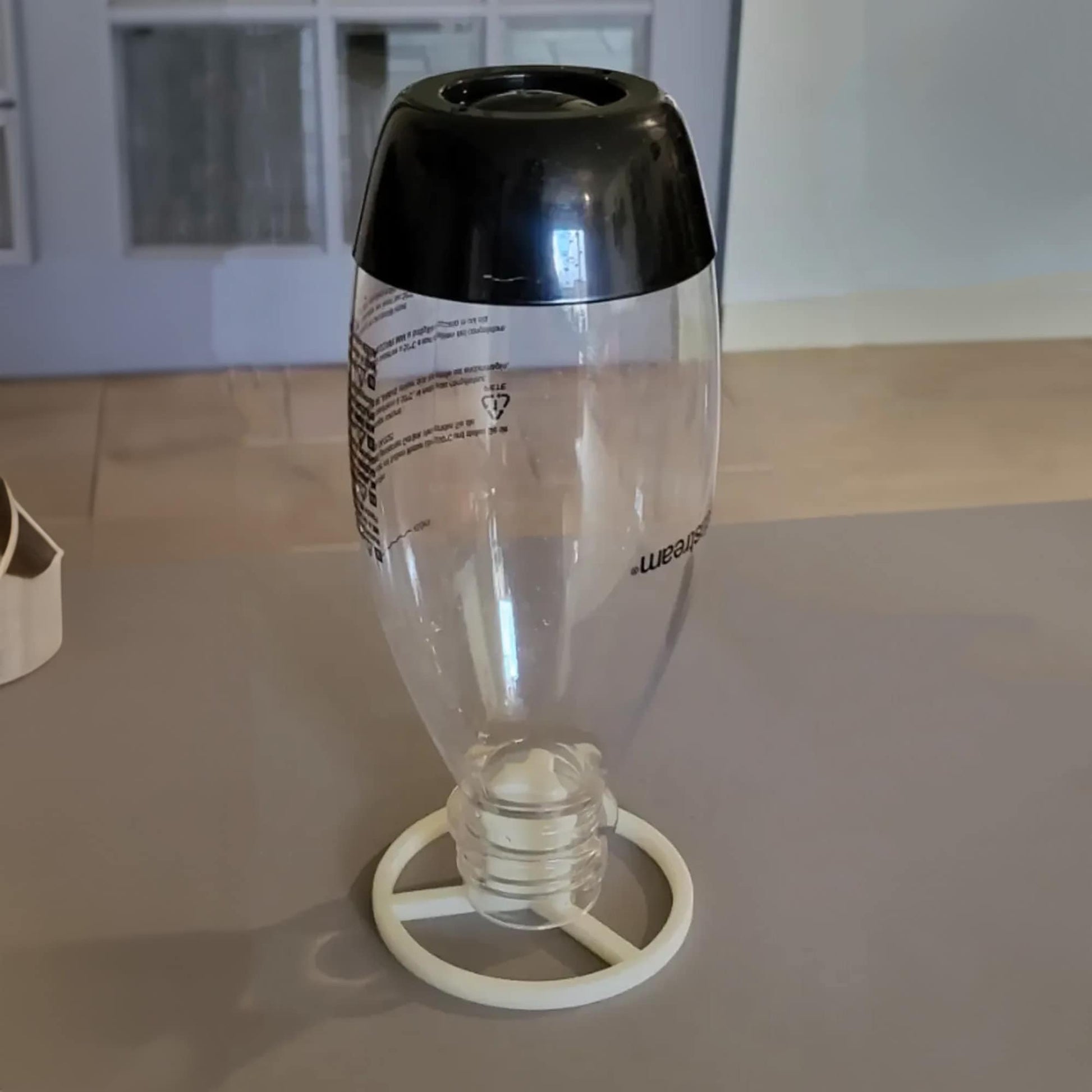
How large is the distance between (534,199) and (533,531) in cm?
17

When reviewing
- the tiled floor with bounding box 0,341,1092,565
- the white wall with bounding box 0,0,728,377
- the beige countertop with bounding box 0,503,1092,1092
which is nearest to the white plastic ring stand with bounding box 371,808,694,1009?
the beige countertop with bounding box 0,503,1092,1092

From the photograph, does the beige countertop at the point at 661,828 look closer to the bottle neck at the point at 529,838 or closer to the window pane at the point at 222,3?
the bottle neck at the point at 529,838

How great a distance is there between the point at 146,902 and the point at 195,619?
0.20m


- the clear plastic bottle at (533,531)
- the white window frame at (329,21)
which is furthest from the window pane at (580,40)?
the clear plastic bottle at (533,531)

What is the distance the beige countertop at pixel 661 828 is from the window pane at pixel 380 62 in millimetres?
1439

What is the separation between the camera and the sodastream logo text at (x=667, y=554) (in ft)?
1.66

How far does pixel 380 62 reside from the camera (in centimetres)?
204

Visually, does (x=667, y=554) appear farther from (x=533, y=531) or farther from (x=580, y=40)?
(x=580, y=40)

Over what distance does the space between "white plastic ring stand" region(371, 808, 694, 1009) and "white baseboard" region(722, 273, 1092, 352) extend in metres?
1.71

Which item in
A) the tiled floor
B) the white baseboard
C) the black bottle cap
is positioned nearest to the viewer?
the black bottle cap

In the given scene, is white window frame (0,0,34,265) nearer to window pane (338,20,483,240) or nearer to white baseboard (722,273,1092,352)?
window pane (338,20,483,240)

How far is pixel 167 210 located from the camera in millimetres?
2102

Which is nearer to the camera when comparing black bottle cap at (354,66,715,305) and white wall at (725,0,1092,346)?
black bottle cap at (354,66,715,305)

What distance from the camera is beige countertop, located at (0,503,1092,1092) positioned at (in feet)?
1.49
